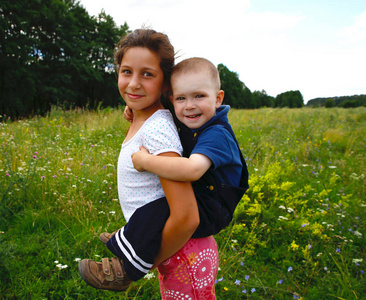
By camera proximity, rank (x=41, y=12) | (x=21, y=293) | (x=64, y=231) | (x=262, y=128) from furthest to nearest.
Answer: (x=41, y=12) → (x=262, y=128) → (x=64, y=231) → (x=21, y=293)

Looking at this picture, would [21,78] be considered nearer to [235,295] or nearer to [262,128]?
[262,128]

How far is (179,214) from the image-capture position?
→ 1.13 m

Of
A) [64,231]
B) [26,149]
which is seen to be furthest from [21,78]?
[64,231]

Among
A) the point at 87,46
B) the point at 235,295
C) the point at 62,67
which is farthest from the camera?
the point at 87,46

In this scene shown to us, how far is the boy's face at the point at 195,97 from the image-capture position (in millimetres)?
1286

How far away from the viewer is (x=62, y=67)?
27750 millimetres

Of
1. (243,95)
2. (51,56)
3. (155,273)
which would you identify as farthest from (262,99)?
(155,273)

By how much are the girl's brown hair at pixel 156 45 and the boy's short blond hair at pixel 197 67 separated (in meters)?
0.09

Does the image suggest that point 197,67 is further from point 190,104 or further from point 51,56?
point 51,56

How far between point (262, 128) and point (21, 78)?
22.7 m

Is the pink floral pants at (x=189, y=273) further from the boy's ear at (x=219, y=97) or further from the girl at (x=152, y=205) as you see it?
the boy's ear at (x=219, y=97)

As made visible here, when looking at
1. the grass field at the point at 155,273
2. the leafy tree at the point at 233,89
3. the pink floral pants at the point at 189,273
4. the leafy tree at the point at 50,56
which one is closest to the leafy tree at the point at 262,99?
the leafy tree at the point at 233,89

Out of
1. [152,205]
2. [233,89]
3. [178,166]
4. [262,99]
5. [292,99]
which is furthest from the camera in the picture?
[262,99]

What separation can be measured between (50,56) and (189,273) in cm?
3181
